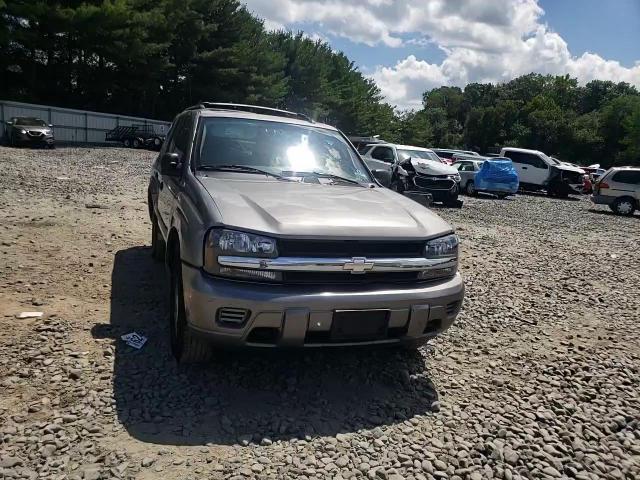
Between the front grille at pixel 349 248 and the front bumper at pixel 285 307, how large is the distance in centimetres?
20

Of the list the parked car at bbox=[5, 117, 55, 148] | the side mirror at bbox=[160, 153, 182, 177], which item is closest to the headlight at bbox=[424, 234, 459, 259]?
the side mirror at bbox=[160, 153, 182, 177]

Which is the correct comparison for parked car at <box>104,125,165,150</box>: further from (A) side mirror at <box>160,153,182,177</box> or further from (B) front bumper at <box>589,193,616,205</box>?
(A) side mirror at <box>160,153,182,177</box>

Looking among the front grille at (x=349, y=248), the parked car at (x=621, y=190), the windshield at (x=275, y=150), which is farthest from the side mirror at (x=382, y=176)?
the parked car at (x=621, y=190)

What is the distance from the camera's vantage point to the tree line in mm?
30188

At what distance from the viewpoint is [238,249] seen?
3.07 m

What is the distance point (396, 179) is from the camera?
48.1 ft

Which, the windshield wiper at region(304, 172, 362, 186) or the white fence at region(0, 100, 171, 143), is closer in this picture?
the windshield wiper at region(304, 172, 362, 186)

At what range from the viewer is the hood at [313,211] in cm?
316

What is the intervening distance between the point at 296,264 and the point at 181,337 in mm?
985

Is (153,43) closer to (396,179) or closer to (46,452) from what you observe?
(396,179)

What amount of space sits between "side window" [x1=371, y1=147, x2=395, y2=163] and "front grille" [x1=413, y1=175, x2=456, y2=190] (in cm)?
116

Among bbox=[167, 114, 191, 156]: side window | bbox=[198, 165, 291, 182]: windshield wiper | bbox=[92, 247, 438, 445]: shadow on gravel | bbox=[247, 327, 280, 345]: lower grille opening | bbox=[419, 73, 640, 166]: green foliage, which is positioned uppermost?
bbox=[419, 73, 640, 166]: green foliage

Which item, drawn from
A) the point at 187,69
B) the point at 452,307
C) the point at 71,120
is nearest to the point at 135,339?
the point at 452,307

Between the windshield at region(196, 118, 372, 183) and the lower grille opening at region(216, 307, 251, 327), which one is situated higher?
the windshield at region(196, 118, 372, 183)
